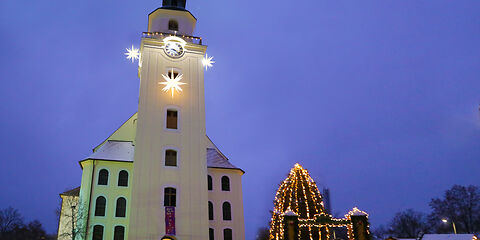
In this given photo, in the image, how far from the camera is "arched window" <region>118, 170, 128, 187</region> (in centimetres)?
3033

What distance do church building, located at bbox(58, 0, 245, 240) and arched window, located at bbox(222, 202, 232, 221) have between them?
83 millimetres

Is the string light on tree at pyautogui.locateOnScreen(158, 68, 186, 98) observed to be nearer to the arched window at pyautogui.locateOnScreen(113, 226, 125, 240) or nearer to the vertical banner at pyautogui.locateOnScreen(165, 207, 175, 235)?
the vertical banner at pyautogui.locateOnScreen(165, 207, 175, 235)

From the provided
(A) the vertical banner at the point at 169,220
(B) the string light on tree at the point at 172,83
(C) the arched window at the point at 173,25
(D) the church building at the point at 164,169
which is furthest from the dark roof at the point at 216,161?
(C) the arched window at the point at 173,25

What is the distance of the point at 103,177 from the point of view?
3008 centimetres

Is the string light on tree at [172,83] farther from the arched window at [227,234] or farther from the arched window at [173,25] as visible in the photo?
the arched window at [227,234]

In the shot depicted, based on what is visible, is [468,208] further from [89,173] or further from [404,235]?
[89,173]

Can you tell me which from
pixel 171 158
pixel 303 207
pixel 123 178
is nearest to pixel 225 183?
pixel 171 158

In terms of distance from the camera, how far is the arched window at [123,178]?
3033 cm

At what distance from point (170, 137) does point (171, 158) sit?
1.48m

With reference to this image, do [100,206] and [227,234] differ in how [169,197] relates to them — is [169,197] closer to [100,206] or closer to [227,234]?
[100,206]

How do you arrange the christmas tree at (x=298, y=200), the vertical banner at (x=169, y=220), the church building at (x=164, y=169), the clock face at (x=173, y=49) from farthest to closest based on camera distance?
the clock face at (x=173, y=49) < the church building at (x=164, y=169) < the vertical banner at (x=169, y=220) < the christmas tree at (x=298, y=200)

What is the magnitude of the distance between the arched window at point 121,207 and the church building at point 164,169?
7 centimetres

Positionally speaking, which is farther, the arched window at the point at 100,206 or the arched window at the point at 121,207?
the arched window at the point at 121,207

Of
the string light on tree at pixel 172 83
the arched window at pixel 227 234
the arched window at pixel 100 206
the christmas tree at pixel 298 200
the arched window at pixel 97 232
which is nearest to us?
the christmas tree at pixel 298 200
